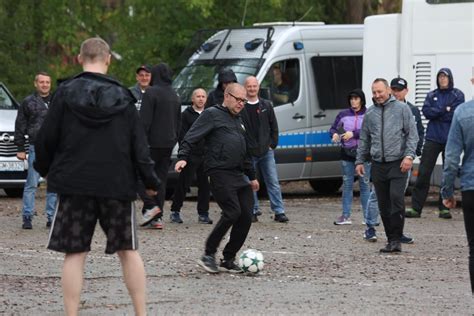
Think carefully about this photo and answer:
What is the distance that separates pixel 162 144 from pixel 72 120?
7394 millimetres

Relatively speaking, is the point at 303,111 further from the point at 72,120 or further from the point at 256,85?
the point at 72,120

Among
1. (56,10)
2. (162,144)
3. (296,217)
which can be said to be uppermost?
(56,10)

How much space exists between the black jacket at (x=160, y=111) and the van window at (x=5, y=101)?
612 cm

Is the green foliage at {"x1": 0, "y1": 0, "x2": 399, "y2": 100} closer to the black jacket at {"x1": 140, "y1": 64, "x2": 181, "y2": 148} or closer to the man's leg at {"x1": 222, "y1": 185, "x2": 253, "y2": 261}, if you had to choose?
the black jacket at {"x1": 140, "y1": 64, "x2": 181, "y2": 148}

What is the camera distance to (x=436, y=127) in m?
18.9

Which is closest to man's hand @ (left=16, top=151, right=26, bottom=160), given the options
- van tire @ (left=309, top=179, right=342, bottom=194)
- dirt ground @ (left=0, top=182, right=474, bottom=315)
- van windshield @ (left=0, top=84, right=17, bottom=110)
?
dirt ground @ (left=0, top=182, right=474, bottom=315)

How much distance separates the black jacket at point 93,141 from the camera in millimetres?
8984

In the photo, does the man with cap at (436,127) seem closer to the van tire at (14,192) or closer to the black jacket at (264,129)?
the black jacket at (264,129)

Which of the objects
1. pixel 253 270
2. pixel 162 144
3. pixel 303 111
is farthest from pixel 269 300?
pixel 303 111

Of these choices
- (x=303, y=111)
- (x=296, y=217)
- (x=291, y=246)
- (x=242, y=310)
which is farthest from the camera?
(x=303, y=111)

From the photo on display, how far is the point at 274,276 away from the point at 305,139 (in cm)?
962

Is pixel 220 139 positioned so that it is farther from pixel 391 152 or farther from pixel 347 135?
pixel 347 135

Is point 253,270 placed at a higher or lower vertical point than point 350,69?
lower

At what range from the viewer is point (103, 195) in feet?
29.5
